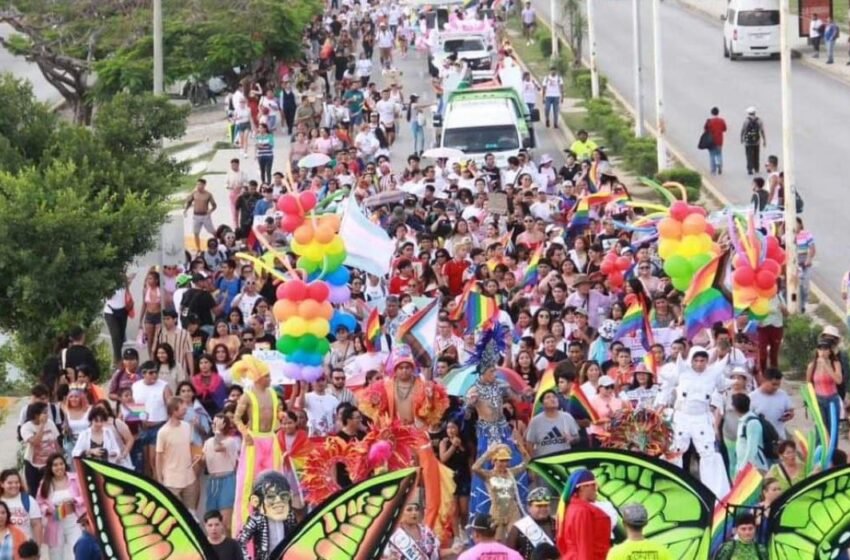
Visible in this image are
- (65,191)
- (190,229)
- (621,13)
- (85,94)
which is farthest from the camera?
(621,13)

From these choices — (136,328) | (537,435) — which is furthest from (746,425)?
(136,328)

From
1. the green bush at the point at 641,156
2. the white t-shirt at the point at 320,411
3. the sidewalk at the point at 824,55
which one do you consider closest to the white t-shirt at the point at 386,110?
the green bush at the point at 641,156

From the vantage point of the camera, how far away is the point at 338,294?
68.8 ft

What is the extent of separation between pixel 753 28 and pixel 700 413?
36.3m

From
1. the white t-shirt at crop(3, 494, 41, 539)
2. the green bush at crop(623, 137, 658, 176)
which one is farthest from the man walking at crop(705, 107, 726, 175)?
the white t-shirt at crop(3, 494, 41, 539)

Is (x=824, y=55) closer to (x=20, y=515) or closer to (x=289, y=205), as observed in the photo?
(x=289, y=205)

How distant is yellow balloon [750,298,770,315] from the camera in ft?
66.2

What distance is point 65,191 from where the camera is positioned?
72.0ft

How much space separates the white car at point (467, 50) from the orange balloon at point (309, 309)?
30.5 m

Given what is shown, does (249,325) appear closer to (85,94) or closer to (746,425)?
(746,425)

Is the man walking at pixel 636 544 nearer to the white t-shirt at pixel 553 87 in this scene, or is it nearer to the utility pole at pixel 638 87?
the utility pole at pixel 638 87

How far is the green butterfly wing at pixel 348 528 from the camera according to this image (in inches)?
491

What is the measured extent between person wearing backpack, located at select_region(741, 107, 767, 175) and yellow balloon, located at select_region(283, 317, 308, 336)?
58.7 feet

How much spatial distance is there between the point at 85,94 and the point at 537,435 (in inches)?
1222
